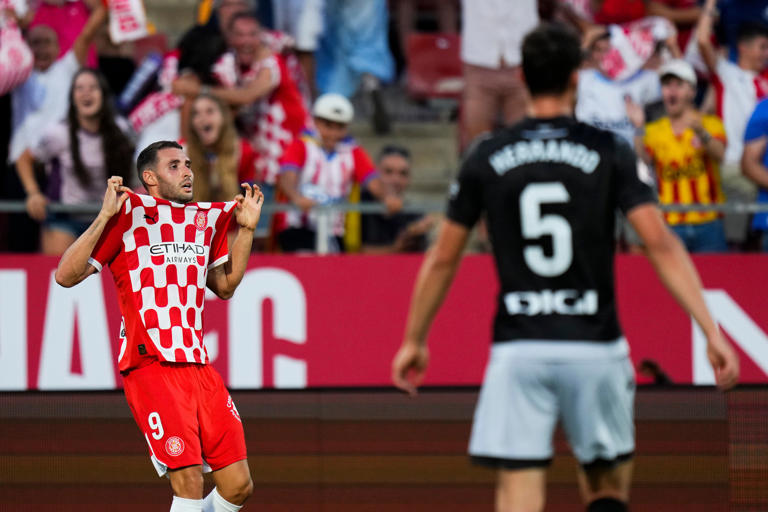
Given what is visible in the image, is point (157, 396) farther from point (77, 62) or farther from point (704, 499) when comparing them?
point (77, 62)

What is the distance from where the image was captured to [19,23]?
9891mm

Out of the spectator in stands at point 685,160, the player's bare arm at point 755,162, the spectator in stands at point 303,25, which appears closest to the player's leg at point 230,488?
the spectator in stands at point 685,160

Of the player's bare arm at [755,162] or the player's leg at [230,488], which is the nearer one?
the player's leg at [230,488]

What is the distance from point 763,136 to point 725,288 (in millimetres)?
1144

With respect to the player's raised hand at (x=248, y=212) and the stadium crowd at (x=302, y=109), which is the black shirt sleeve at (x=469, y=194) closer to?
the player's raised hand at (x=248, y=212)

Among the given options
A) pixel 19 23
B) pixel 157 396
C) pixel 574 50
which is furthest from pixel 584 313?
pixel 19 23

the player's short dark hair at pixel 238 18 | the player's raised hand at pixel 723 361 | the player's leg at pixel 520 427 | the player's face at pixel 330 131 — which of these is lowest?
the player's leg at pixel 520 427

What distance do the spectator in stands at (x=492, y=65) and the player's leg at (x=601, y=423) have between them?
585 cm

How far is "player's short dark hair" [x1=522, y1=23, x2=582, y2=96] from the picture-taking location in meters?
4.45

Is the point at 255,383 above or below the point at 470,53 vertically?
below

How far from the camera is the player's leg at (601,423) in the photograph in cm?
442

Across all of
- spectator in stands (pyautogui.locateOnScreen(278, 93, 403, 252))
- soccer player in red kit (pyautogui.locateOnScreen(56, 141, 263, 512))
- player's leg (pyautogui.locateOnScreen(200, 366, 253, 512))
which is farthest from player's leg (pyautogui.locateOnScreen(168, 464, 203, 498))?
spectator in stands (pyautogui.locateOnScreen(278, 93, 403, 252))

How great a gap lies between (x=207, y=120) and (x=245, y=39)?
96cm

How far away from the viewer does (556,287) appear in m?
4.46
